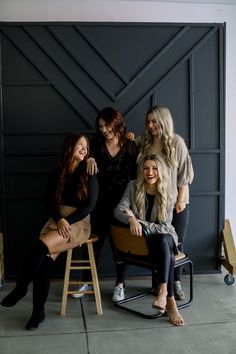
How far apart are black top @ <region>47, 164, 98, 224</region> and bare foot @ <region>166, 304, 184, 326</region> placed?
0.86 metres

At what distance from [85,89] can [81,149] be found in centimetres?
81

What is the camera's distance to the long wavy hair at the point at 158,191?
3.11 metres

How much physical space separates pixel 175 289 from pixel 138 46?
6.74 feet

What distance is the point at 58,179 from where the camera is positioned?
318 centimetres

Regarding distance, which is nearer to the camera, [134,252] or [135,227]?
[135,227]

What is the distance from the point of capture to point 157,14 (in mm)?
3916

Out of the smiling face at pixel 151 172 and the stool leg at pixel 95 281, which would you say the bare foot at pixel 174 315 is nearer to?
the stool leg at pixel 95 281

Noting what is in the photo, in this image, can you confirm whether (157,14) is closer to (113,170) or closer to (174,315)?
(113,170)

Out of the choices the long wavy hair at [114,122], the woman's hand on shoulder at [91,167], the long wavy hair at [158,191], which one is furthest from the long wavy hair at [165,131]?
the woman's hand on shoulder at [91,167]

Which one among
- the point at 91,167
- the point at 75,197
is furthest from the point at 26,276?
the point at 91,167

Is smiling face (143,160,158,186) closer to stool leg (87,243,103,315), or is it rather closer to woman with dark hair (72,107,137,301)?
woman with dark hair (72,107,137,301)

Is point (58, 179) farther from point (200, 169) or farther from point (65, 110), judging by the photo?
point (200, 169)

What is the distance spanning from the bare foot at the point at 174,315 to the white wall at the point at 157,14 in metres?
1.47

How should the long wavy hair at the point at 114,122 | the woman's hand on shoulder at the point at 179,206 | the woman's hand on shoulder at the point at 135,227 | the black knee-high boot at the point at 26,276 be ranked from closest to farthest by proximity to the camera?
1. the black knee-high boot at the point at 26,276
2. the woman's hand on shoulder at the point at 135,227
3. the long wavy hair at the point at 114,122
4. the woman's hand on shoulder at the point at 179,206
